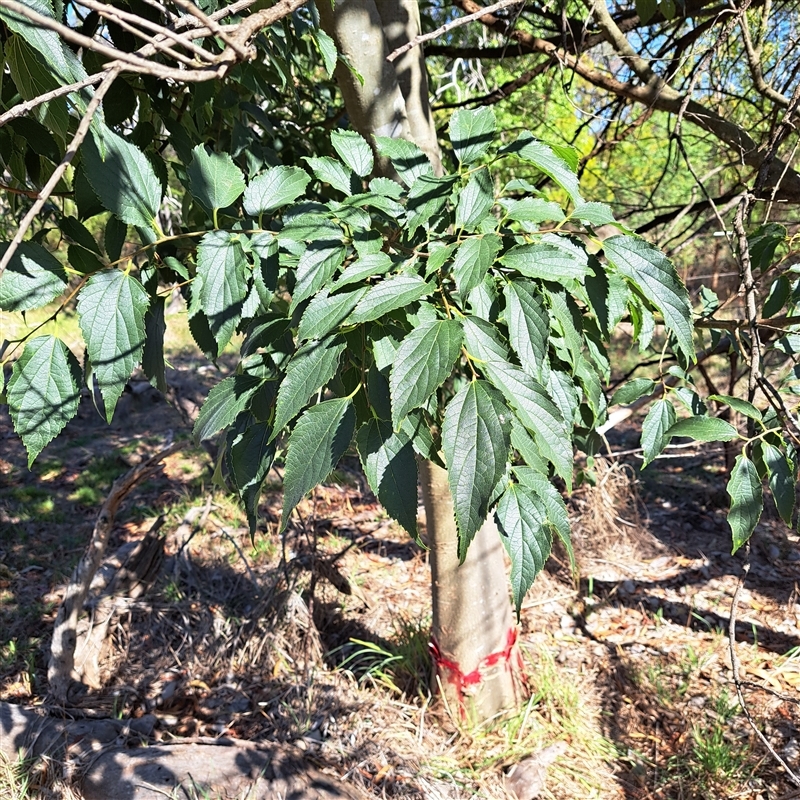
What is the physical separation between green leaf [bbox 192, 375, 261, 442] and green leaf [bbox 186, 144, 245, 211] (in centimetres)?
27

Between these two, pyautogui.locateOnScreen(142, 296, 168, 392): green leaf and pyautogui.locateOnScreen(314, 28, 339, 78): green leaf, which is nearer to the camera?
pyautogui.locateOnScreen(142, 296, 168, 392): green leaf

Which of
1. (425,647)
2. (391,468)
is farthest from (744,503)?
(425,647)

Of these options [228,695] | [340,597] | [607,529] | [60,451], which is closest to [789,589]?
[607,529]

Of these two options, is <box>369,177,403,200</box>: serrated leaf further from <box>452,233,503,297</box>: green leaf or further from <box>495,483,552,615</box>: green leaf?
<box>495,483,552,615</box>: green leaf

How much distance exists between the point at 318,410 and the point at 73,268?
0.43 meters

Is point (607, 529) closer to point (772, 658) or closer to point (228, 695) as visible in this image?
point (772, 658)

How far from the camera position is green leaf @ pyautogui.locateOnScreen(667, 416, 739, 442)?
109 cm

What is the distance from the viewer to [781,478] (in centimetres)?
107

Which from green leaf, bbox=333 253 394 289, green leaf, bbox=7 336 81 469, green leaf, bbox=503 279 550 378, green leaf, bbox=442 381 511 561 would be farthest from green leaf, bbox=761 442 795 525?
green leaf, bbox=7 336 81 469

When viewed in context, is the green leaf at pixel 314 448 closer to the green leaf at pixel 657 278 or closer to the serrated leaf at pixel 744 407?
the green leaf at pixel 657 278

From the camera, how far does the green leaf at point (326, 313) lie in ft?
2.69

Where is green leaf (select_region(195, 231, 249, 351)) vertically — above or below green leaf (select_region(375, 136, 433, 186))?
below

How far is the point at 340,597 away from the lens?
9.23 ft

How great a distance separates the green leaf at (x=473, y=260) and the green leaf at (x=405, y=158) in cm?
24
